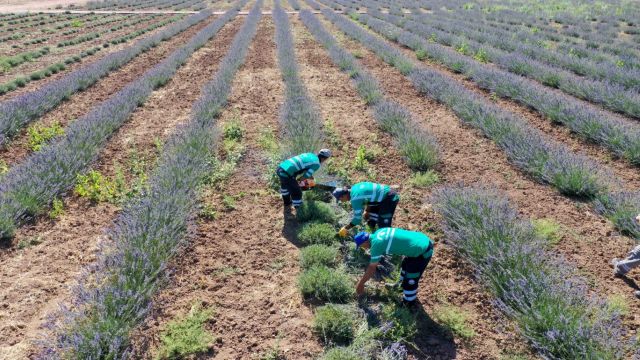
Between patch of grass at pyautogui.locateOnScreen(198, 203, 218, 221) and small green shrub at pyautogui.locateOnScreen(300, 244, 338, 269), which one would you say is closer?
small green shrub at pyautogui.locateOnScreen(300, 244, 338, 269)

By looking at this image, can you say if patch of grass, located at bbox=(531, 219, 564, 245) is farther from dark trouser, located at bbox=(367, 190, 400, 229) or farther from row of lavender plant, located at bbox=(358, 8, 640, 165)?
row of lavender plant, located at bbox=(358, 8, 640, 165)

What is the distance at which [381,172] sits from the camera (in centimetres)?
626

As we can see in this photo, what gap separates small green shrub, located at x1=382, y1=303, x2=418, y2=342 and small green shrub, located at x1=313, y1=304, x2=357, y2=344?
11.9 inches

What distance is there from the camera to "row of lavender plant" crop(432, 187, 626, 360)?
3006 millimetres

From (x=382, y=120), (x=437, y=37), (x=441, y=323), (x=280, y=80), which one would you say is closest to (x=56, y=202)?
(x=441, y=323)

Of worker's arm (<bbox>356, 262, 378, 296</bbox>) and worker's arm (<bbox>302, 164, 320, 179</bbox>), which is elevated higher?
worker's arm (<bbox>302, 164, 320, 179</bbox>)

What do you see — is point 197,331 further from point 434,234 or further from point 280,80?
point 280,80

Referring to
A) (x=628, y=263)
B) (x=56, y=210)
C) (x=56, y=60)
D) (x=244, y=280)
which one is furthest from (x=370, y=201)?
(x=56, y=60)

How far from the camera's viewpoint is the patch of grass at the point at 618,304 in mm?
3527

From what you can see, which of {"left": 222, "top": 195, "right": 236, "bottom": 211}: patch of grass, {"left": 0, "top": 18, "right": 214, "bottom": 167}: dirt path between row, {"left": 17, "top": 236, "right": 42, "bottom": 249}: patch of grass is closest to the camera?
{"left": 17, "top": 236, "right": 42, "bottom": 249}: patch of grass

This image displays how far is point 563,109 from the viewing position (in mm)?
7809

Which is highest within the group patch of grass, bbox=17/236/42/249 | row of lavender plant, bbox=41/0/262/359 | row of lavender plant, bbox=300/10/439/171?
row of lavender plant, bbox=300/10/439/171

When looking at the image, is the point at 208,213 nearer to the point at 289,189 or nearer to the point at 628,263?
the point at 289,189

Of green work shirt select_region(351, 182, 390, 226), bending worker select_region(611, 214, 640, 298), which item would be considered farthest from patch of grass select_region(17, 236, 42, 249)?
bending worker select_region(611, 214, 640, 298)
